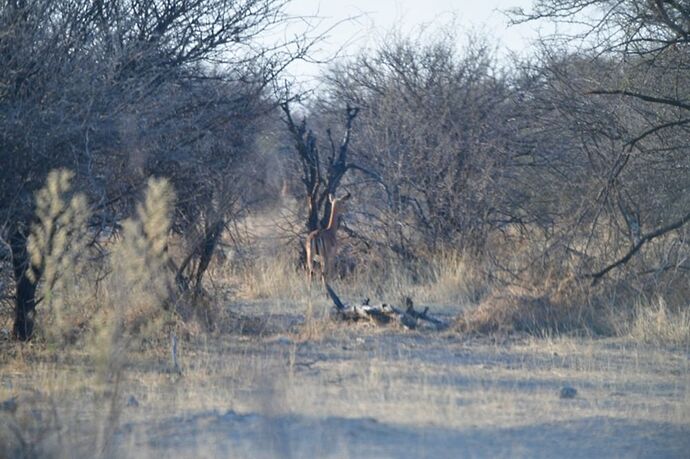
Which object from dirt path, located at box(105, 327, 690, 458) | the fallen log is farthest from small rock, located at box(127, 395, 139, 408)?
the fallen log

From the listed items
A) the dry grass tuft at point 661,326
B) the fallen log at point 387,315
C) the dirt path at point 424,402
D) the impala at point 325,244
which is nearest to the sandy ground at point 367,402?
the dirt path at point 424,402

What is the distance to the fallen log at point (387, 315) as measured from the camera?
32.6 ft

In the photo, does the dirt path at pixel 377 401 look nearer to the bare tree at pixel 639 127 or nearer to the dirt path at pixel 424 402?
the dirt path at pixel 424 402

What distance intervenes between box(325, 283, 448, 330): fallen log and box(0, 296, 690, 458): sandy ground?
736 millimetres

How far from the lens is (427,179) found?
1470 cm

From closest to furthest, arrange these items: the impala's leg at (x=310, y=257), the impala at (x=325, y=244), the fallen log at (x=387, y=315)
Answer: the fallen log at (x=387, y=315), the impala at (x=325, y=244), the impala's leg at (x=310, y=257)

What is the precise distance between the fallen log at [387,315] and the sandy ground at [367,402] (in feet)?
2.42

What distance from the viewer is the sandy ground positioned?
17.2ft

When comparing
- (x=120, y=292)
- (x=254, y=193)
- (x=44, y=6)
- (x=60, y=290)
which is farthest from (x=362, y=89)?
(x=120, y=292)

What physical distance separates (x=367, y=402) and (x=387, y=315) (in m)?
3.72

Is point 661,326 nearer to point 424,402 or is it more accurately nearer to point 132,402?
point 424,402

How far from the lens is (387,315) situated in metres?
10.1

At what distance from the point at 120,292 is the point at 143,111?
3.22 metres

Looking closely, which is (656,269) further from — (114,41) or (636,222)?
(114,41)
